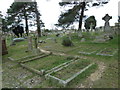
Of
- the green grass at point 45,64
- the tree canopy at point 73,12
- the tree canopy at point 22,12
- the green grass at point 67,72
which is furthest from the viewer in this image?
the tree canopy at point 22,12

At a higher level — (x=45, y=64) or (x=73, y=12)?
(x=73, y=12)

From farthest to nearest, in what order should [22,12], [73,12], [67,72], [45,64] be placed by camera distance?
[22,12]
[73,12]
[45,64]
[67,72]

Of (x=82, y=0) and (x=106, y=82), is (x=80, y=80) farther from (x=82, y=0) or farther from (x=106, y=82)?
(x=82, y=0)

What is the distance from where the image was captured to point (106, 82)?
9.21 ft

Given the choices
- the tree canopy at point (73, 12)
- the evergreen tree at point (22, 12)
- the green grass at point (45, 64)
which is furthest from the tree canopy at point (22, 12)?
the green grass at point (45, 64)

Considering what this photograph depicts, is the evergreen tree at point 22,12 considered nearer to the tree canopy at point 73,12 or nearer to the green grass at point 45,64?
the tree canopy at point 73,12

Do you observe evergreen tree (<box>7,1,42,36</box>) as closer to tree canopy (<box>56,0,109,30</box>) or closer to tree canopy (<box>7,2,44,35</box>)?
tree canopy (<box>7,2,44,35</box>)

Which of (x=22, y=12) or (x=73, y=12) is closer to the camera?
(x=73, y=12)

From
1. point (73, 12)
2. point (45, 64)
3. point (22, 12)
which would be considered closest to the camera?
point (45, 64)

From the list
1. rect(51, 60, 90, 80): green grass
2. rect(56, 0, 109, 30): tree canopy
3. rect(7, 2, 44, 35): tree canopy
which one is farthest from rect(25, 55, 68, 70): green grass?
rect(7, 2, 44, 35): tree canopy

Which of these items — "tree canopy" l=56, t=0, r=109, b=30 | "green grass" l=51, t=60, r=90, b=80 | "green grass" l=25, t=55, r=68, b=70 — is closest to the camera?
"green grass" l=51, t=60, r=90, b=80

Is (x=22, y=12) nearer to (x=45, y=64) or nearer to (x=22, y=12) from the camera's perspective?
(x=22, y=12)

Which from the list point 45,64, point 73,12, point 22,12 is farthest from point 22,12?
point 45,64

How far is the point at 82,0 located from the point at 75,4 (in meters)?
1.20
